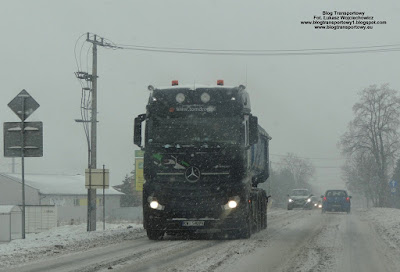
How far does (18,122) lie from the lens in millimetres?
17500

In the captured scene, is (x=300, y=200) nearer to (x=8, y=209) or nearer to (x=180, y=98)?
(x=8, y=209)

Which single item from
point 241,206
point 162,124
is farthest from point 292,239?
point 162,124

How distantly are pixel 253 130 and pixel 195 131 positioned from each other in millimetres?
1519

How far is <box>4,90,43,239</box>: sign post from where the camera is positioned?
56.8 ft

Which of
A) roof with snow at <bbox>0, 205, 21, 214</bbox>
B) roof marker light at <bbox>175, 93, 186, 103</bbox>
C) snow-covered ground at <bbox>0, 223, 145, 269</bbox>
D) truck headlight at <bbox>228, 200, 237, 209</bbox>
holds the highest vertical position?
roof marker light at <bbox>175, 93, 186, 103</bbox>

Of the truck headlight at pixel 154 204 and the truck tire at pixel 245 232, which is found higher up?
the truck headlight at pixel 154 204

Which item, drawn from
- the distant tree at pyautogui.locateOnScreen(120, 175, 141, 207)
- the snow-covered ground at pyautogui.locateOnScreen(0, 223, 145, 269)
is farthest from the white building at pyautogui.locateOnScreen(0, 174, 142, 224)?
the snow-covered ground at pyautogui.locateOnScreen(0, 223, 145, 269)

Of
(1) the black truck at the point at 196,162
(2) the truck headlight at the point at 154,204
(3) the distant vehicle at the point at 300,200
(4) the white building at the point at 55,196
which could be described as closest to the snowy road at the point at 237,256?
(1) the black truck at the point at 196,162

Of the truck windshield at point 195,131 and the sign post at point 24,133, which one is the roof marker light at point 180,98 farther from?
the sign post at point 24,133

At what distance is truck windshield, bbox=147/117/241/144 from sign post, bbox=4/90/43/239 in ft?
11.2

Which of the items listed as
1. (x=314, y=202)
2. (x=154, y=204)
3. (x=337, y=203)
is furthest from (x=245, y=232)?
(x=314, y=202)

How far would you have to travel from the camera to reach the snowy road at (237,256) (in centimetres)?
1026

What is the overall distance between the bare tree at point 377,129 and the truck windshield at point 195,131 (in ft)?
170

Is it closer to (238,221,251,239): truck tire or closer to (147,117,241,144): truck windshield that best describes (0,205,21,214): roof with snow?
(147,117,241,144): truck windshield
